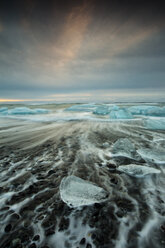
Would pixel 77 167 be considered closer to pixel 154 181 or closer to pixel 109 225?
pixel 109 225

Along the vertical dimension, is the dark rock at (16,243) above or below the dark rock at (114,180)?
above

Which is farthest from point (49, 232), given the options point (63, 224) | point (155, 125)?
point (155, 125)

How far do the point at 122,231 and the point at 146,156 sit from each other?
2141 mm

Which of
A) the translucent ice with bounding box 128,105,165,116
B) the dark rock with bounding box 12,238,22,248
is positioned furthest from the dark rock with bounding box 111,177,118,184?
the translucent ice with bounding box 128,105,165,116

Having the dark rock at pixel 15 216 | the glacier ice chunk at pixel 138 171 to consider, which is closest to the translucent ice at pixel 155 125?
the glacier ice chunk at pixel 138 171

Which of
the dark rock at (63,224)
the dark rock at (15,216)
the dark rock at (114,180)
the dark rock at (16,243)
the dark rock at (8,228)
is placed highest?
the dark rock at (16,243)

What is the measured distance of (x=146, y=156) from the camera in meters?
2.97

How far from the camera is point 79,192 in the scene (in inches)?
70.2

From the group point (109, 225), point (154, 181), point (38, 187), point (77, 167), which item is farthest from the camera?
point (77, 167)

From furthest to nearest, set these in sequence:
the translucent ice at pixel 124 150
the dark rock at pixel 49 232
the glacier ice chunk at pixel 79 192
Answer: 1. the translucent ice at pixel 124 150
2. the glacier ice chunk at pixel 79 192
3. the dark rock at pixel 49 232

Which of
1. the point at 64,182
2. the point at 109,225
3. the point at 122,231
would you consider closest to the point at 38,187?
the point at 64,182

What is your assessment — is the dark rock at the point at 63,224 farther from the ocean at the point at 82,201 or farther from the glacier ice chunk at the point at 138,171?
the glacier ice chunk at the point at 138,171

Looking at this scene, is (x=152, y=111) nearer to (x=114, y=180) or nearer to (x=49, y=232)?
(x=114, y=180)

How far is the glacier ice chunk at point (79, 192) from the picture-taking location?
163cm
